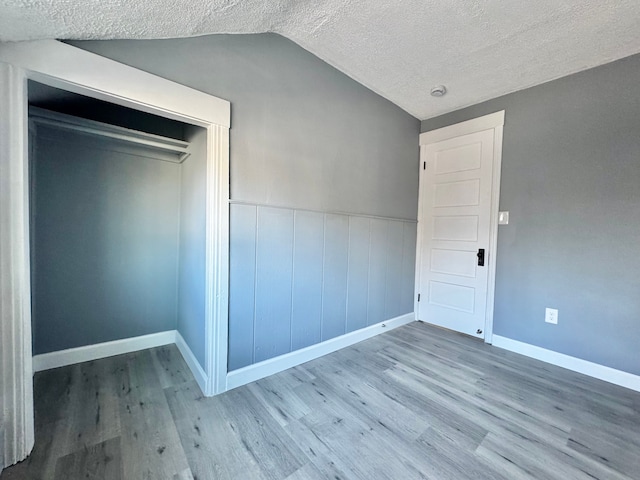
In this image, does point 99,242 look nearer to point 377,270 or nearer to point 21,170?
point 21,170

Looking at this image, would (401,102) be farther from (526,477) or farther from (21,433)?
(21,433)

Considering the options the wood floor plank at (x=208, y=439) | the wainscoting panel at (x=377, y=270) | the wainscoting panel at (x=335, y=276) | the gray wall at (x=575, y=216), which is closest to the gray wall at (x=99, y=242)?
the wood floor plank at (x=208, y=439)

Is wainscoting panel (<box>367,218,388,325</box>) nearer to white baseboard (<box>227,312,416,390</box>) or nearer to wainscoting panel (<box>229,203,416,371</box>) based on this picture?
wainscoting panel (<box>229,203,416,371</box>)

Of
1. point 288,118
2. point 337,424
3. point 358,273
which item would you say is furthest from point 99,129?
point 337,424

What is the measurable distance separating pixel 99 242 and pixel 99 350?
93 cm

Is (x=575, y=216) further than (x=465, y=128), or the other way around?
(x=465, y=128)

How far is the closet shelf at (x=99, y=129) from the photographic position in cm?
173

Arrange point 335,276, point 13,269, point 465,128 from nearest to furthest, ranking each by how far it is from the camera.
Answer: point 13,269 → point 335,276 → point 465,128

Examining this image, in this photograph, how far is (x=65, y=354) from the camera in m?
2.05

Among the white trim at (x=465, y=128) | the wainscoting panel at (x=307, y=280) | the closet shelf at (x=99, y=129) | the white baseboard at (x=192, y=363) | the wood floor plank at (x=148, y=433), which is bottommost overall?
the wood floor plank at (x=148, y=433)

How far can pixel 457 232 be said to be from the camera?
9.87 ft

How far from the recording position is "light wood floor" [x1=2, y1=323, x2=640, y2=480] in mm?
1234

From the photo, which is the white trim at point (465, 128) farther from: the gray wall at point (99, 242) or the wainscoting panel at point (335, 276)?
the gray wall at point (99, 242)

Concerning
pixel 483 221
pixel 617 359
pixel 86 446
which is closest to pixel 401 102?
pixel 483 221
